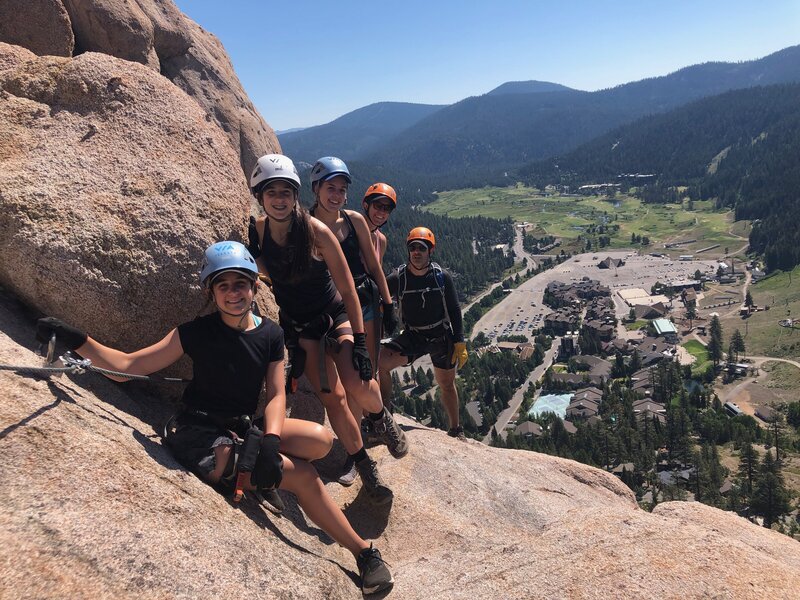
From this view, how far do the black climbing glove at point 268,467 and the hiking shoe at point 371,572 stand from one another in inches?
51.1

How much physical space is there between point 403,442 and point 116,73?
6893mm

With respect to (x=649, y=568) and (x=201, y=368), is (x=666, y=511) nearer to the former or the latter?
(x=649, y=568)

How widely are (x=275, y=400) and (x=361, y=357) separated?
153 centimetres

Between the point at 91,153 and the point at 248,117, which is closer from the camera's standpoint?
the point at 91,153

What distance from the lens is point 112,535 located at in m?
3.81

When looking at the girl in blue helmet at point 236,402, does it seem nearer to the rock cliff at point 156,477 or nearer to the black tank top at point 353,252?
the rock cliff at point 156,477

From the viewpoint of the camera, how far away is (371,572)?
526 cm

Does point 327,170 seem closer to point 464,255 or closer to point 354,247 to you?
point 354,247

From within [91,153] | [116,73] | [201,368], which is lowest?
[201,368]

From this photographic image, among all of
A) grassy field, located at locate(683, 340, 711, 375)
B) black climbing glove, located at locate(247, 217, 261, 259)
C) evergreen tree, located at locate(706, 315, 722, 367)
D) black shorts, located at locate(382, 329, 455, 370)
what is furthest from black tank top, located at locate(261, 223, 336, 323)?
grassy field, located at locate(683, 340, 711, 375)

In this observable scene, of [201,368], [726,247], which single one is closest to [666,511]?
[201,368]

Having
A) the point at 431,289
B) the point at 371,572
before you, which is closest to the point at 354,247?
the point at 431,289

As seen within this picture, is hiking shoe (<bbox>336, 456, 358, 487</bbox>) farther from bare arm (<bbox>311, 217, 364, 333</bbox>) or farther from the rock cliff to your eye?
bare arm (<bbox>311, 217, 364, 333</bbox>)

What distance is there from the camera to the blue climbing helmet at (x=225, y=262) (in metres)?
4.92
